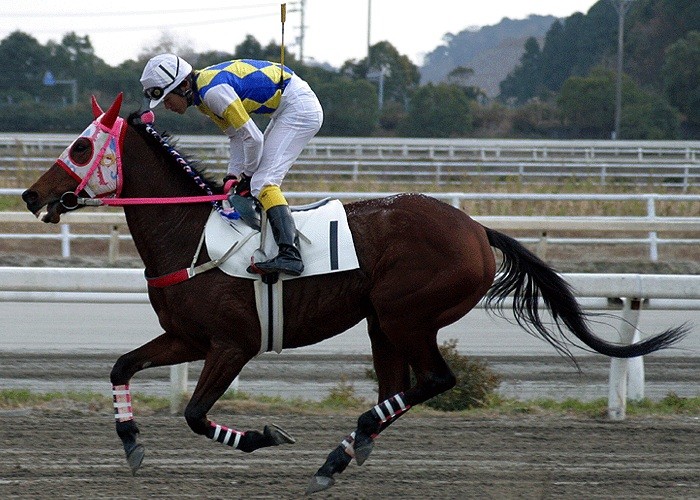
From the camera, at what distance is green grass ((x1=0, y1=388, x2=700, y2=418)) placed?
610 centimetres

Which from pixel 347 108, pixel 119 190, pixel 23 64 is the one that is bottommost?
pixel 119 190

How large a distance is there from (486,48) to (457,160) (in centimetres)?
13087

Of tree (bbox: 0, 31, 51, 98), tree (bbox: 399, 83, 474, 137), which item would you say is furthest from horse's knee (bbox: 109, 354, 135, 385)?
tree (bbox: 0, 31, 51, 98)

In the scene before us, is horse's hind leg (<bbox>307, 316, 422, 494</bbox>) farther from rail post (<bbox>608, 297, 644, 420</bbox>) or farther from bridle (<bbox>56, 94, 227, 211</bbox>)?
rail post (<bbox>608, 297, 644, 420</bbox>)

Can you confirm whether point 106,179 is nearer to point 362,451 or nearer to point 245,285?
point 245,285

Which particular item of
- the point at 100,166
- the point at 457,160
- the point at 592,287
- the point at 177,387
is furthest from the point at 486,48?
the point at 100,166

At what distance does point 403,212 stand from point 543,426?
5.25ft

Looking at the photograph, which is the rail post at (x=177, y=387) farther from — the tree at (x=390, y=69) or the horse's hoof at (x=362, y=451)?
the tree at (x=390, y=69)

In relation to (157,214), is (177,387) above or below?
below

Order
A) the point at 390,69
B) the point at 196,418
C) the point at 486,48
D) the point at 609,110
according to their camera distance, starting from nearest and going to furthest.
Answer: the point at 196,418
the point at 609,110
the point at 390,69
the point at 486,48

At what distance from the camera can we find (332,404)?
624 centimetres

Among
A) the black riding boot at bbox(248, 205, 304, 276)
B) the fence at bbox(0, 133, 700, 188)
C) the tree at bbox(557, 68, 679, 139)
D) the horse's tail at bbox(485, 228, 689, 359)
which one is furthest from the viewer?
the tree at bbox(557, 68, 679, 139)

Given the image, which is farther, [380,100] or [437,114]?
[380,100]

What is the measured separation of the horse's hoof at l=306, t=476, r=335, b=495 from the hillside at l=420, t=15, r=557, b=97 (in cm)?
11405
